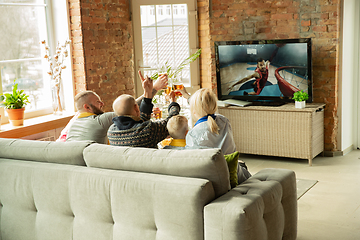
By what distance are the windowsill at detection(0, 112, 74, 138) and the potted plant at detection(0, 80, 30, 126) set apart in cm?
8

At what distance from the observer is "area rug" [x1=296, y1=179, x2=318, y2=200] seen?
376 cm

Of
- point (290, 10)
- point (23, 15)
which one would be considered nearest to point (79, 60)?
point (23, 15)

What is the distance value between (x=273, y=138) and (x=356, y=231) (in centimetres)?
200

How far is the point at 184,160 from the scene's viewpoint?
2.05m

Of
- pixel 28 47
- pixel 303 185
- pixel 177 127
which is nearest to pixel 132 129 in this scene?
pixel 177 127

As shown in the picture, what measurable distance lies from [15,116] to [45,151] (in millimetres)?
1640

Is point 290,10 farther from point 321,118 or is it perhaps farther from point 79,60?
point 79,60

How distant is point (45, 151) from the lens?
2.50 metres

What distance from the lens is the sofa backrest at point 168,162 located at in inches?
79.0

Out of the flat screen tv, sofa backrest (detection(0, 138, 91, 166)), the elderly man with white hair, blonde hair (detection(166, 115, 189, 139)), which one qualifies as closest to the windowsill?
sofa backrest (detection(0, 138, 91, 166))

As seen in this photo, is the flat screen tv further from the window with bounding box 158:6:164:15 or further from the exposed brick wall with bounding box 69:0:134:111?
the exposed brick wall with bounding box 69:0:134:111

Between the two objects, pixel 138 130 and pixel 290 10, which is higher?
pixel 290 10

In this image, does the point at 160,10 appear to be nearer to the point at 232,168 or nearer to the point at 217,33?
the point at 217,33

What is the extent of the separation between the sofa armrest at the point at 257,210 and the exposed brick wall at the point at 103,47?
297 cm
